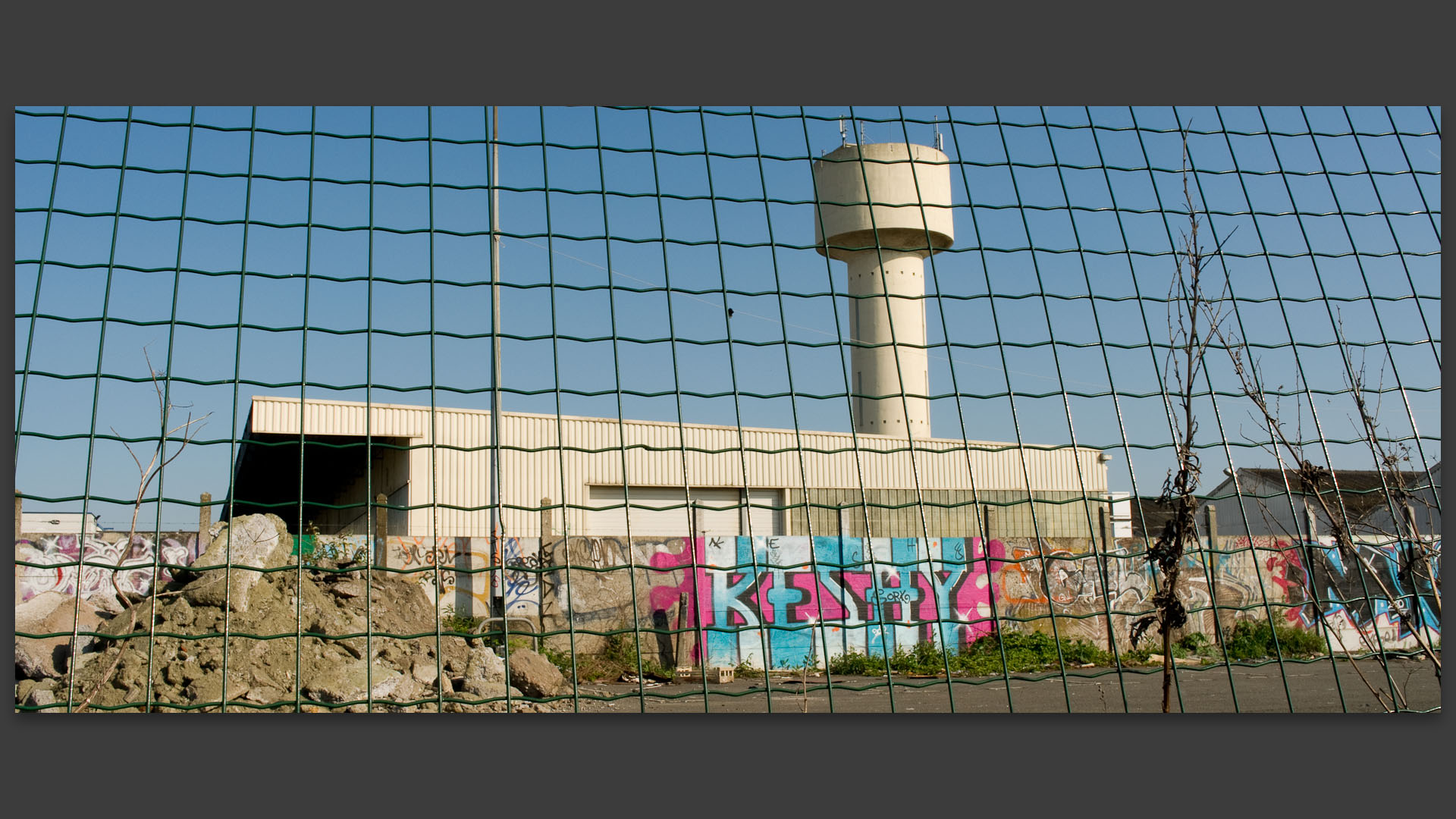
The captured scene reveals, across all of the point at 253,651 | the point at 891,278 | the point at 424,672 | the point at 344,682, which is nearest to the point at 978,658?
the point at 424,672

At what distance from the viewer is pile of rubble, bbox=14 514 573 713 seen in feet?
16.2

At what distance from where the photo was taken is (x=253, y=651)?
210 inches

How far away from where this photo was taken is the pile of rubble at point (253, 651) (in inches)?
194

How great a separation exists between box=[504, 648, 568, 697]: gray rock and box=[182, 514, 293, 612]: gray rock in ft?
4.94

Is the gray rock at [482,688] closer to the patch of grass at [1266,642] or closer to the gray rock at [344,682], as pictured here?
the gray rock at [344,682]

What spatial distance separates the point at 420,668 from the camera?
5.88m

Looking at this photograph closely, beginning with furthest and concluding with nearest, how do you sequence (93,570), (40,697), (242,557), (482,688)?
(93,570)
(482,688)
(242,557)
(40,697)

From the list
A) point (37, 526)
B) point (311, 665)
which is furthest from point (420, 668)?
point (37, 526)

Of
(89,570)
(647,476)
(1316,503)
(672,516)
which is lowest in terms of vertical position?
(1316,503)

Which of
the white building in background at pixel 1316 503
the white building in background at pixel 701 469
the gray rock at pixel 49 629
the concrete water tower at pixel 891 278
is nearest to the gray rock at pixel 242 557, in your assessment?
the gray rock at pixel 49 629

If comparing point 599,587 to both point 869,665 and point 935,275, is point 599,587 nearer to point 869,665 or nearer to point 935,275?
point 869,665

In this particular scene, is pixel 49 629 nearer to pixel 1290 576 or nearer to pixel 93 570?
pixel 93 570

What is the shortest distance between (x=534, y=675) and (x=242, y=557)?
6.24 feet

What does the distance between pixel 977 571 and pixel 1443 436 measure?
6.95 m
